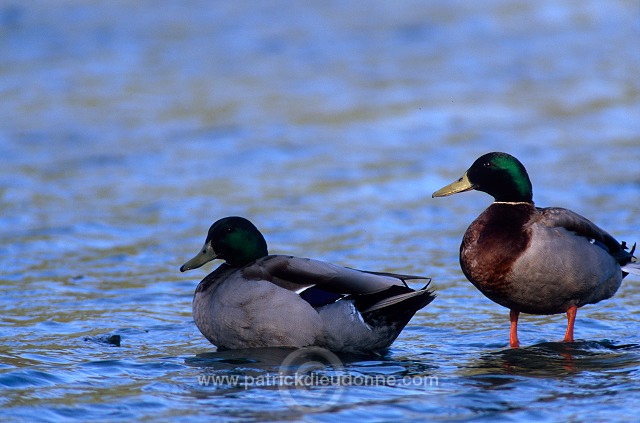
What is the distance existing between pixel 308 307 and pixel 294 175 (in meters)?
5.65

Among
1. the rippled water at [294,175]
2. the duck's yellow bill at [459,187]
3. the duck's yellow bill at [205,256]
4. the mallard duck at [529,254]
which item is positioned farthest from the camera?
the duck's yellow bill at [459,187]

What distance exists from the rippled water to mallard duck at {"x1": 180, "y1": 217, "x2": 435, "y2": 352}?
12 cm

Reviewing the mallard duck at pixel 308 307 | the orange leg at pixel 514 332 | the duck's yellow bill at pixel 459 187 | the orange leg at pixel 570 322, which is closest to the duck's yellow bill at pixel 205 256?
the mallard duck at pixel 308 307

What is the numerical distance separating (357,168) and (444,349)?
572cm

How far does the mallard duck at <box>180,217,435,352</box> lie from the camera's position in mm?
5809

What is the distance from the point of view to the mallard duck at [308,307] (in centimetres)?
581

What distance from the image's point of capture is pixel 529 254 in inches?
236

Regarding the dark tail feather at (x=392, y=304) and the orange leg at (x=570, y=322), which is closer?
the dark tail feather at (x=392, y=304)

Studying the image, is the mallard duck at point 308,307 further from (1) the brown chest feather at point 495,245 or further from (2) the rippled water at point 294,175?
(1) the brown chest feather at point 495,245

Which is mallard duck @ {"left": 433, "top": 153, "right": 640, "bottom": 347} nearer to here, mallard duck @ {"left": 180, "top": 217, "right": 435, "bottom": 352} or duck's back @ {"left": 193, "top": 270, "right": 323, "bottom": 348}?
mallard duck @ {"left": 180, "top": 217, "right": 435, "bottom": 352}

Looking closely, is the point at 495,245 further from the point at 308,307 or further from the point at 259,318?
the point at 259,318

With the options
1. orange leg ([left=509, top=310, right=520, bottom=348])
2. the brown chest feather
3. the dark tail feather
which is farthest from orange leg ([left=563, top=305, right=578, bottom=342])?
the dark tail feather

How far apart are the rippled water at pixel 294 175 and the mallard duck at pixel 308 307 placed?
0.12 meters

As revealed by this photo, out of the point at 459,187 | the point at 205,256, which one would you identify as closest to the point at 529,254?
the point at 459,187
